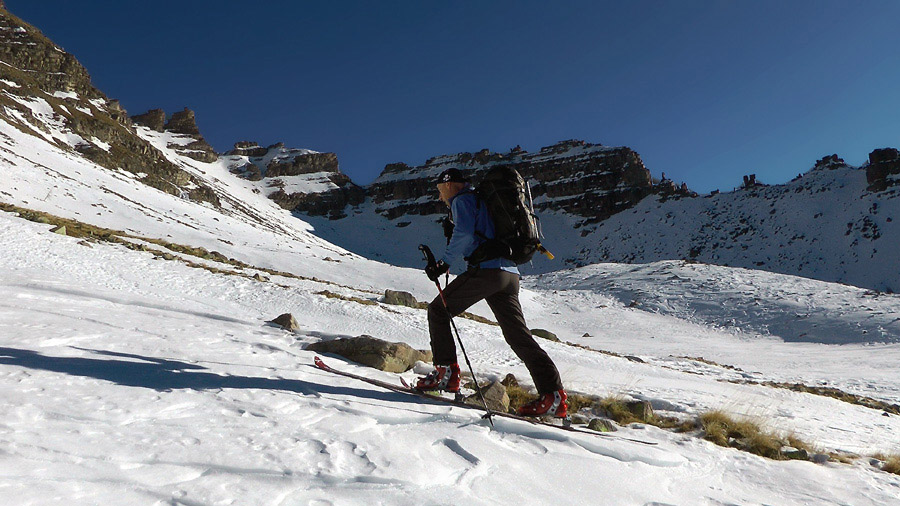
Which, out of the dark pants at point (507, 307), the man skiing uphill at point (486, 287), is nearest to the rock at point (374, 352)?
the man skiing uphill at point (486, 287)

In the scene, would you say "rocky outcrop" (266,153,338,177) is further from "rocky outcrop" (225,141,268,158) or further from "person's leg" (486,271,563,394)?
"person's leg" (486,271,563,394)

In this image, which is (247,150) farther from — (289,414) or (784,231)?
(289,414)

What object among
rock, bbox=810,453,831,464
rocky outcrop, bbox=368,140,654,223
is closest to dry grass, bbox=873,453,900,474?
rock, bbox=810,453,831,464

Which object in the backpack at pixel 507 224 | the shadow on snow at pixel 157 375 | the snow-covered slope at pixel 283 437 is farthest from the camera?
the backpack at pixel 507 224

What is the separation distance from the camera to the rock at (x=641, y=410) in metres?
4.70

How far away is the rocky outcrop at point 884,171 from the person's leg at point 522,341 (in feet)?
198

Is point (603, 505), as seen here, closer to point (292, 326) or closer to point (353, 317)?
point (292, 326)

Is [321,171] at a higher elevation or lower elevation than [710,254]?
higher

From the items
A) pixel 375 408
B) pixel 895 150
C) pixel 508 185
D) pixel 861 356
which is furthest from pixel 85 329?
pixel 895 150

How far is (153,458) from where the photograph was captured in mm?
2227

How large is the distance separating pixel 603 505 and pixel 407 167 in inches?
5180

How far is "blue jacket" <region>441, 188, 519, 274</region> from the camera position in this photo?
4.11 metres

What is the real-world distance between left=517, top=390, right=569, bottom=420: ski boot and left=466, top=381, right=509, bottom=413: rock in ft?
1.15

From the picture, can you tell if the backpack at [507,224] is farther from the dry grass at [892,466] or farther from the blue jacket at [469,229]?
the dry grass at [892,466]
